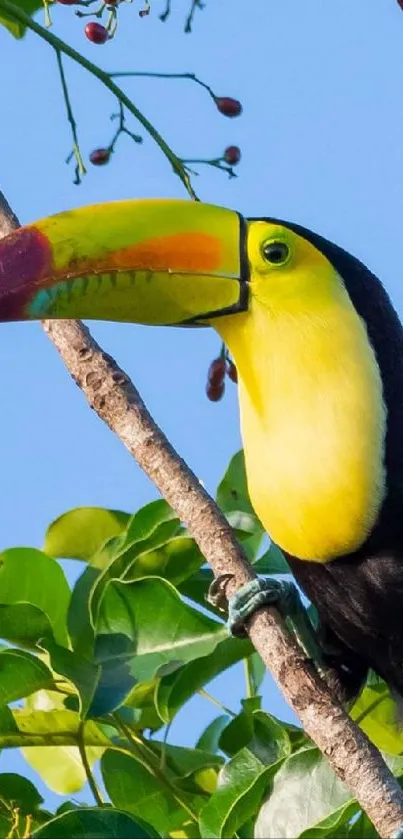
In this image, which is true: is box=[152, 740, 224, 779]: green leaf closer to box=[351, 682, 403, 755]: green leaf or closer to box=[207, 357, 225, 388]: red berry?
box=[351, 682, 403, 755]: green leaf

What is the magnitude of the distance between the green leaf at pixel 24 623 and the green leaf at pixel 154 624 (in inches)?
3.4

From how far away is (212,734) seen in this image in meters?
2.95

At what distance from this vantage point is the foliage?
92.5 inches

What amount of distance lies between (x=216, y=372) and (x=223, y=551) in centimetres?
60

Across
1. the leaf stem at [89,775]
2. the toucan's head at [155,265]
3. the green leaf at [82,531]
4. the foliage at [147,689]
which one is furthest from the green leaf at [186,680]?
the toucan's head at [155,265]

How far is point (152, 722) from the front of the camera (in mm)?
2680

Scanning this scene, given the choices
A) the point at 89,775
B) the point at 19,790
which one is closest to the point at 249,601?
the point at 89,775

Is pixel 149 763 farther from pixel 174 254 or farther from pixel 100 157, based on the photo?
pixel 100 157

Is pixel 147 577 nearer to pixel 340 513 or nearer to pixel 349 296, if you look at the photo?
pixel 340 513

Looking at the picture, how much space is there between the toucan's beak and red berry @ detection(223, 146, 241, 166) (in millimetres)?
525

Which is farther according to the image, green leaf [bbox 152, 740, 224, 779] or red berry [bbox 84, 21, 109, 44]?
red berry [bbox 84, 21, 109, 44]

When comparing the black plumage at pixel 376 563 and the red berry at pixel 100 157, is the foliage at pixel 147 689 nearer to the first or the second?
the black plumage at pixel 376 563

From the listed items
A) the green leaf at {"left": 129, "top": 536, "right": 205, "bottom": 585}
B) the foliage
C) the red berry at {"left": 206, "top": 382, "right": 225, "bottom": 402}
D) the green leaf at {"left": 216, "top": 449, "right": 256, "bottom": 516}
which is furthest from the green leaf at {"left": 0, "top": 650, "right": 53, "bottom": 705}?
the red berry at {"left": 206, "top": 382, "right": 225, "bottom": 402}

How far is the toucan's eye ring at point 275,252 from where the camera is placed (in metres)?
2.65
